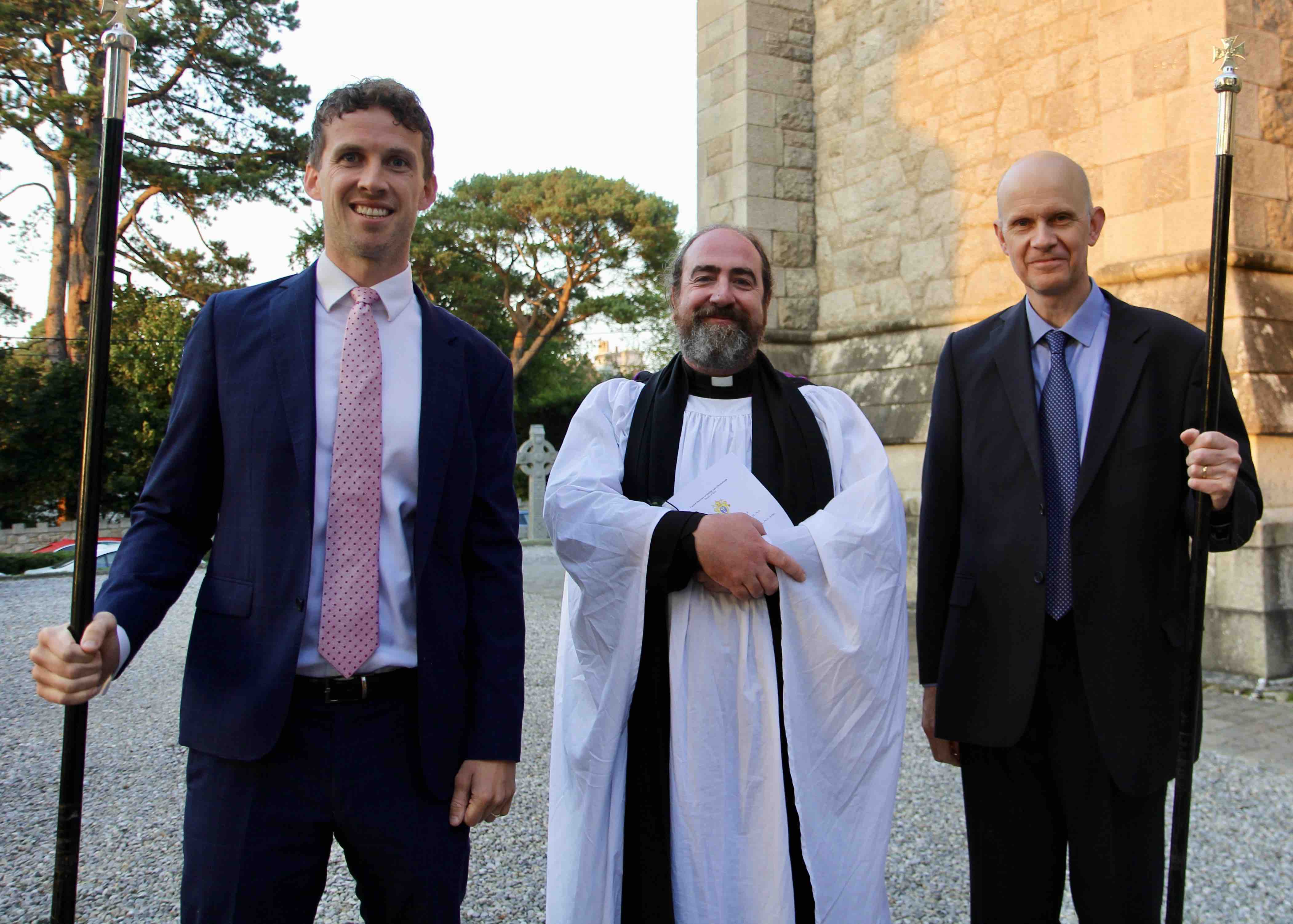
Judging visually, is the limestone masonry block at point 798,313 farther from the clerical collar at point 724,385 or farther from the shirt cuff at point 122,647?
the shirt cuff at point 122,647

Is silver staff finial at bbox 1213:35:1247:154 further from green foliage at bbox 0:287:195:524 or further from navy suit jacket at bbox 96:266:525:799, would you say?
green foliage at bbox 0:287:195:524

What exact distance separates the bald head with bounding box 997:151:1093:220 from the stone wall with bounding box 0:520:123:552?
2176 cm

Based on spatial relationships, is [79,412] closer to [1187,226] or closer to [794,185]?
[794,185]

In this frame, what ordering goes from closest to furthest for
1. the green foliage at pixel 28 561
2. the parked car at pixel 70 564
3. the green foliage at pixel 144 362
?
1. the parked car at pixel 70 564
2. the green foliage at pixel 28 561
3. the green foliage at pixel 144 362

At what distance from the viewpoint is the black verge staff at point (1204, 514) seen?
1.80 metres

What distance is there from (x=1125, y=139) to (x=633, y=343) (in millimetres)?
32307

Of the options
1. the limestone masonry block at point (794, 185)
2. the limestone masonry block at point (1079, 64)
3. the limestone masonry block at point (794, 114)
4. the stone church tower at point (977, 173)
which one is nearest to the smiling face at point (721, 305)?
the stone church tower at point (977, 173)

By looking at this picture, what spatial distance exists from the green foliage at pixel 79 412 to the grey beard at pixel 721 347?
1433 cm

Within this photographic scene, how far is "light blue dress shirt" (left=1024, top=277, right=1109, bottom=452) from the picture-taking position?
6.98ft

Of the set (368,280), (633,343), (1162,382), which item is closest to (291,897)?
(368,280)

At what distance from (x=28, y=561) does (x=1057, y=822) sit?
16.2 metres

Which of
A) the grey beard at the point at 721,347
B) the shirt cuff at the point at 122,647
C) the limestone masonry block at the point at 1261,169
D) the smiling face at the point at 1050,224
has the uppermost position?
the limestone masonry block at the point at 1261,169

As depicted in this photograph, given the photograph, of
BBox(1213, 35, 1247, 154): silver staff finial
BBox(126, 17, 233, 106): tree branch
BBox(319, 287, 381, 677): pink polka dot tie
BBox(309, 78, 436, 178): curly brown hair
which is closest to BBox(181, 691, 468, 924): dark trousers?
BBox(319, 287, 381, 677): pink polka dot tie

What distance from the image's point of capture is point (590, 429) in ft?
7.95
